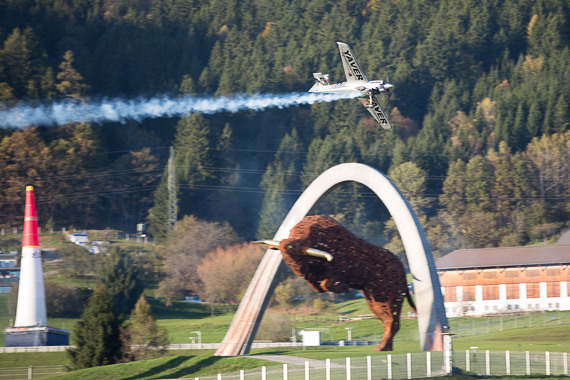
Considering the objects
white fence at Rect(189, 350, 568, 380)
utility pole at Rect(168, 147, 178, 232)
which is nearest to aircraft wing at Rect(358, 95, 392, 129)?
white fence at Rect(189, 350, 568, 380)

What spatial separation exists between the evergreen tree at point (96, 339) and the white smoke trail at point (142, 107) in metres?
76.1

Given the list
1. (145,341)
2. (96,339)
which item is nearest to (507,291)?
(145,341)

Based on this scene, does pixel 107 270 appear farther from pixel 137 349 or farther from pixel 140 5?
pixel 140 5

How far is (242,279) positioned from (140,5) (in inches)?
4116

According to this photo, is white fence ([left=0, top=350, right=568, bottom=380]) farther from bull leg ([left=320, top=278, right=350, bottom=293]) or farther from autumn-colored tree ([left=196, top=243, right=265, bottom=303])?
autumn-colored tree ([left=196, top=243, right=265, bottom=303])

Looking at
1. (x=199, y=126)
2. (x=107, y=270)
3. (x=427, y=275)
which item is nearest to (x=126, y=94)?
(x=199, y=126)

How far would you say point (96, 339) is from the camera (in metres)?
45.2

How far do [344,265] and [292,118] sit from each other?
358 ft

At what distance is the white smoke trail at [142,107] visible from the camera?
4919 inches

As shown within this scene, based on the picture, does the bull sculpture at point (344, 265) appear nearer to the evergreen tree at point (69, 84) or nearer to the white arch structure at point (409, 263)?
the white arch structure at point (409, 263)

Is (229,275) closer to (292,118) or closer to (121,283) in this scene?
(121,283)

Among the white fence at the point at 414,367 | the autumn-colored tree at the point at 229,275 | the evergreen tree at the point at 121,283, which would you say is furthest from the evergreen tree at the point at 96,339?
the autumn-colored tree at the point at 229,275

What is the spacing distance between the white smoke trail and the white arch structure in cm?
7672

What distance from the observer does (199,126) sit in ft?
441
